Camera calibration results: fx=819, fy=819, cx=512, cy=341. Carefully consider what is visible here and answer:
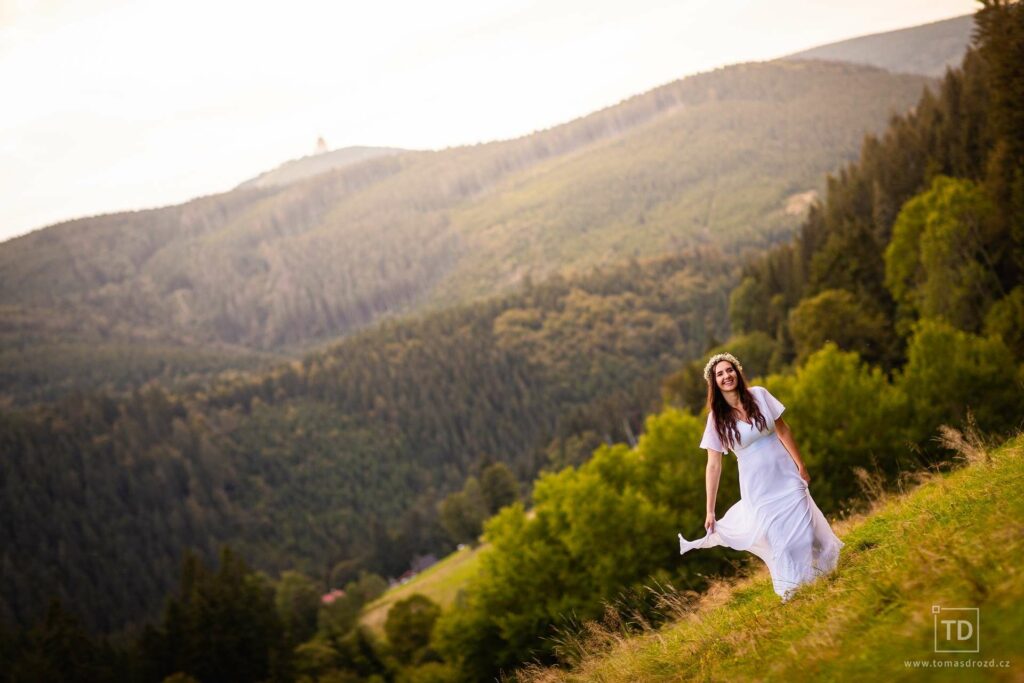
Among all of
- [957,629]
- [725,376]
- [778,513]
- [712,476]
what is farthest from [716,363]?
[957,629]

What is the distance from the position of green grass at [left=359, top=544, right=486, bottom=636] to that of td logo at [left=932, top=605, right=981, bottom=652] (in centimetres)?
7551

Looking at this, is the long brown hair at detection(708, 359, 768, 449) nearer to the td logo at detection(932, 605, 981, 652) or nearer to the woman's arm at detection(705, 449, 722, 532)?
the woman's arm at detection(705, 449, 722, 532)

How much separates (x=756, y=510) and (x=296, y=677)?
55177mm

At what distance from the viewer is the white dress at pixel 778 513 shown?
400 inches

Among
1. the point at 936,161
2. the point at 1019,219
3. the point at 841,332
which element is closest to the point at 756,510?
the point at 1019,219

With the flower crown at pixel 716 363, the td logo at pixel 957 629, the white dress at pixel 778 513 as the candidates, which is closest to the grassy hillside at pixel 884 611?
the td logo at pixel 957 629

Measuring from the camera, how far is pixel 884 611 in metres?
7.59

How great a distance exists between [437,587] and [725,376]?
290 feet

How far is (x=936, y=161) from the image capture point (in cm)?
7044

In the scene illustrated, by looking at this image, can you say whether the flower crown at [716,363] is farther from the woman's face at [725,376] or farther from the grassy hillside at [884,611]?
the grassy hillside at [884,611]

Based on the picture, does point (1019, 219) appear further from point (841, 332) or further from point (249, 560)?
point (249, 560)

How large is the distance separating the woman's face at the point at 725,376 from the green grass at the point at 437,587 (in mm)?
72297

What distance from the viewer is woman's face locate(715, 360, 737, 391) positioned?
10.3 metres

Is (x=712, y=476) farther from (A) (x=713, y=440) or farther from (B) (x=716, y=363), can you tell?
(B) (x=716, y=363)
